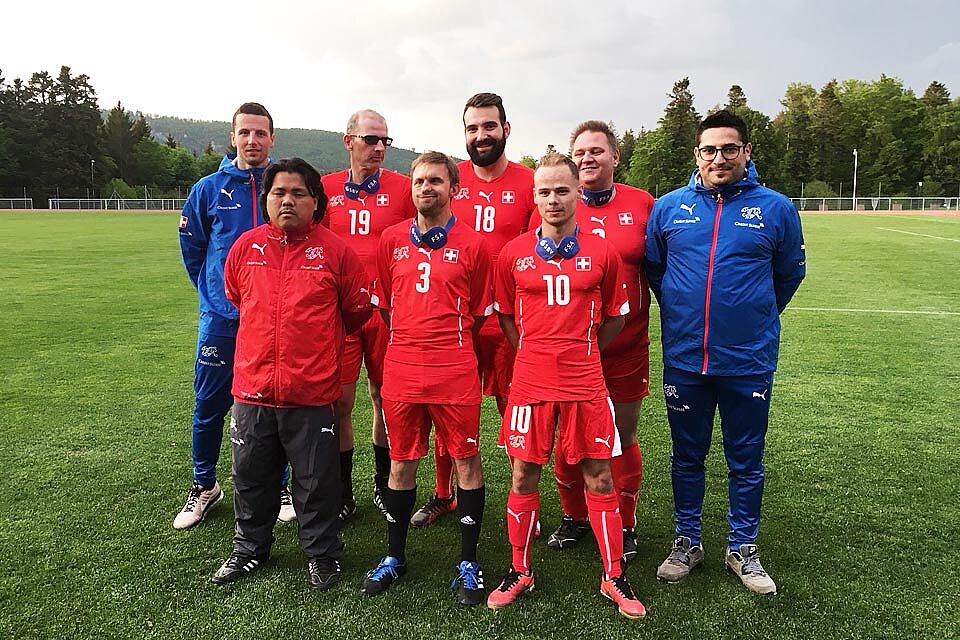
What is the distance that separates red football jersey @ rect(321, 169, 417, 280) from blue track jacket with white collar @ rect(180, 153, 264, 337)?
1.53ft

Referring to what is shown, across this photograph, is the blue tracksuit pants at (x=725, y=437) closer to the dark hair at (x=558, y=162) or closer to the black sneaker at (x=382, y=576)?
the dark hair at (x=558, y=162)

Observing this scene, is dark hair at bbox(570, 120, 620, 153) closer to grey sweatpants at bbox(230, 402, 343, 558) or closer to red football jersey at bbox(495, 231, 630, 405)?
red football jersey at bbox(495, 231, 630, 405)

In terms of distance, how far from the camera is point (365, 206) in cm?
394

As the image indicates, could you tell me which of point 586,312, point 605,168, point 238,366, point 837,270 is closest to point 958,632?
point 586,312

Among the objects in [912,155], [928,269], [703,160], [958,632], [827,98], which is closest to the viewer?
[958,632]

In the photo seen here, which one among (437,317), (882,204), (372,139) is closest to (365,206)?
(372,139)

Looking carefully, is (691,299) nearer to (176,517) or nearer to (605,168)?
(605,168)

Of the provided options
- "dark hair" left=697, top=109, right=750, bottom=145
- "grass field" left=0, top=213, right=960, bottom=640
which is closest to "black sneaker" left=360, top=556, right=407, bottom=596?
"grass field" left=0, top=213, right=960, bottom=640

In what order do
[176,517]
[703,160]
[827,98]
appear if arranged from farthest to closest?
[827,98] < [176,517] < [703,160]

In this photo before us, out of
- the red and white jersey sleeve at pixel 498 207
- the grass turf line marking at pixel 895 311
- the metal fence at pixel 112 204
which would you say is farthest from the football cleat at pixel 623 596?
the metal fence at pixel 112 204

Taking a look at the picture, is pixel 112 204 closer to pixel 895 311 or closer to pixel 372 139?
pixel 895 311

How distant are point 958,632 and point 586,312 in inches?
85.1

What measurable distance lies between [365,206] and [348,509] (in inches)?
73.4

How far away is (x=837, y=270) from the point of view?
1664cm
